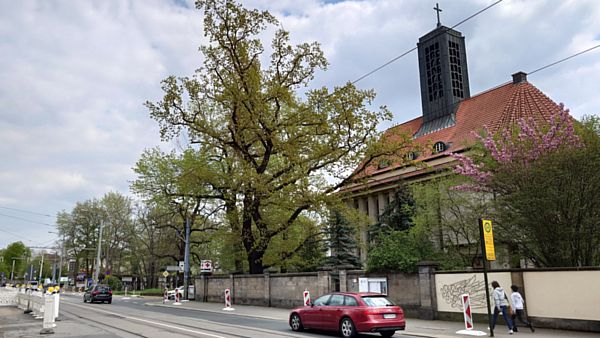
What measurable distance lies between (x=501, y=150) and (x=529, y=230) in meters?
4.03

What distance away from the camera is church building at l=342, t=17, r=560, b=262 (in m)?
40.7

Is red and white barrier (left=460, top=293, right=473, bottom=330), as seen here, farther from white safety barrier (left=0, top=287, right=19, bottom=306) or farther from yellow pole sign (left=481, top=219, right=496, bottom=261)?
white safety barrier (left=0, top=287, right=19, bottom=306)

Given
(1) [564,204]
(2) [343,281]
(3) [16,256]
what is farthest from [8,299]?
(3) [16,256]

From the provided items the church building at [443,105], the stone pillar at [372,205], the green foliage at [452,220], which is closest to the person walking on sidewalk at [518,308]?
the green foliage at [452,220]

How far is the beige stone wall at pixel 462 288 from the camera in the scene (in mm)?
15758

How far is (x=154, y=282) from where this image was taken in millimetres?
68062

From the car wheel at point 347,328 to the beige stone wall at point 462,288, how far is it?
19.6 feet

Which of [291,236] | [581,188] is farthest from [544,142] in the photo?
[291,236]

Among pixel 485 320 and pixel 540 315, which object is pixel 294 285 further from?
pixel 540 315

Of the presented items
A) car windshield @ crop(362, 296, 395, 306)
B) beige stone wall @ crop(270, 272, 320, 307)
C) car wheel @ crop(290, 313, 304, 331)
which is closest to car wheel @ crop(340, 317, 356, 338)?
car windshield @ crop(362, 296, 395, 306)

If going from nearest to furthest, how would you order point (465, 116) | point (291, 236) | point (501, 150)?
1. point (501, 150)
2. point (291, 236)
3. point (465, 116)

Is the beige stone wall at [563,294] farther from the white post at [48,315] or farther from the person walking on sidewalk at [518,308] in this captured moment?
the white post at [48,315]

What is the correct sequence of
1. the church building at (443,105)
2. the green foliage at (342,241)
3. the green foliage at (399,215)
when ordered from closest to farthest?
the green foliage at (399,215), the green foliage at (342,241), the church building at (443,105)

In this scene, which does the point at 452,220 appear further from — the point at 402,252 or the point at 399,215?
the point at 399,215
